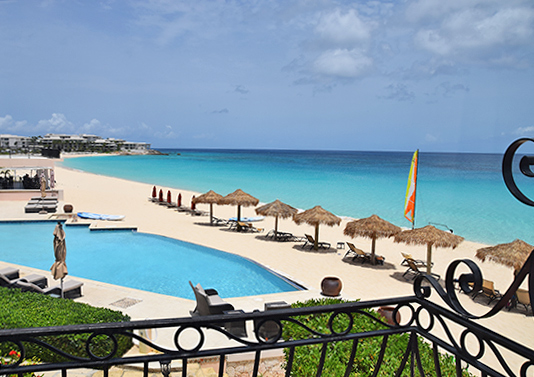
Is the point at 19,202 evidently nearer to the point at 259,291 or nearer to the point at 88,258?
the point at 88,258

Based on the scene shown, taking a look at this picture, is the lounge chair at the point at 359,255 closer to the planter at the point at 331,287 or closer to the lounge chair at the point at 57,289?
the planter at the point at 331,287

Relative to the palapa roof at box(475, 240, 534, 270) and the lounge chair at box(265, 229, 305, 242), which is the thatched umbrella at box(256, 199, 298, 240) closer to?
the lounge chair at box(265, 229, 305, 242)

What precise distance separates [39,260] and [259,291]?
8372mm

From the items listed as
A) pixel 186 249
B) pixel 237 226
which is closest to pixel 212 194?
pixel 237 226

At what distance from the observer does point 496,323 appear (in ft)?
31.3

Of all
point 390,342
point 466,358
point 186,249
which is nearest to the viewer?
point 466,358

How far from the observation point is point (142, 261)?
1423cm

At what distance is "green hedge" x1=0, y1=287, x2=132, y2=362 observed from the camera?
19.1ft

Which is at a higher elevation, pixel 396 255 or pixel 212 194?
pixel 212 194

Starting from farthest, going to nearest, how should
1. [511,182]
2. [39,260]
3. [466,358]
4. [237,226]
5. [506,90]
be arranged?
[237,226], [39,260], [506,90], [466,358], [511,182]

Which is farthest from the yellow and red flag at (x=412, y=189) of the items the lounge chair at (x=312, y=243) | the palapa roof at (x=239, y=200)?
the palapa roof at (x=239, y=200)

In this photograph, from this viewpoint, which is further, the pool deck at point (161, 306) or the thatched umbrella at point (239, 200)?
the thatched umbrella at point (239, 200)

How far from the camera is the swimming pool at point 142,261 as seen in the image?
11.9 meters

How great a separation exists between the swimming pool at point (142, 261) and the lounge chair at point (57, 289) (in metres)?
1.68
